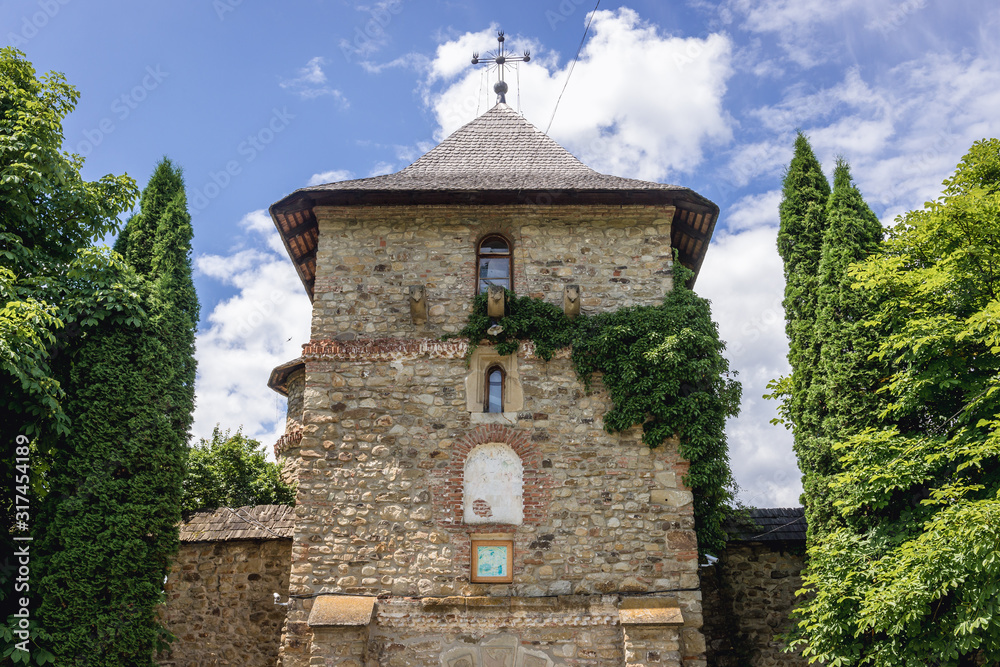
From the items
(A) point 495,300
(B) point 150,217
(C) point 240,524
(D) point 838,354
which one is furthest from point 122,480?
(D) point 838,354

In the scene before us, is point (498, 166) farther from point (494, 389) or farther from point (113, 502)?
point (113, 502)

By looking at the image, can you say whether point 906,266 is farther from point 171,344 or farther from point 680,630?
point 171,344

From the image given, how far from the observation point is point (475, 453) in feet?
32.6

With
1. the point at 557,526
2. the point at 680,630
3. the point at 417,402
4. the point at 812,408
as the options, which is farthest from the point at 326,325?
the point at 812,408

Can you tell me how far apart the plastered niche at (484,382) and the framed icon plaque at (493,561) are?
5.41ft

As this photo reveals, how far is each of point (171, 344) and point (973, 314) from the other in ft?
32.9

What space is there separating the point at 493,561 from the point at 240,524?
4.35m

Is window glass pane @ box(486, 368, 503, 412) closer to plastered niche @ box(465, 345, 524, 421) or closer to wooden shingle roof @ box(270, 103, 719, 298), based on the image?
plastered niche @ box(465, 345, 524, 421)

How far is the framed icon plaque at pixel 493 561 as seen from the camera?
944 cm

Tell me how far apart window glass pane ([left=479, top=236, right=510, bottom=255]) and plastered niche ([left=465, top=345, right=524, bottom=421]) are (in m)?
1.51

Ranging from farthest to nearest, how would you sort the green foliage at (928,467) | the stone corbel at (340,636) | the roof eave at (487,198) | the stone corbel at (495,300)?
the roof eave at (487,198) → the stone corbel at (495,300) → the stone corbel at (340,636) → the green foliage at (928,467)

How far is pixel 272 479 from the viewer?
52.1 feet

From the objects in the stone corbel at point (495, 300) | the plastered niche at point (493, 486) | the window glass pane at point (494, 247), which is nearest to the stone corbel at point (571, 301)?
the stone corbel at point (495, 300)

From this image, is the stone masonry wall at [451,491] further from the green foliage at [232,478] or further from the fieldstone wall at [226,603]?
the green foliage at [232,478]
